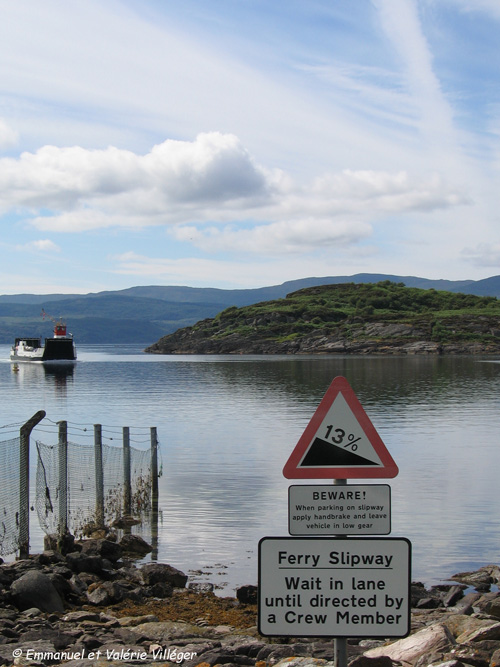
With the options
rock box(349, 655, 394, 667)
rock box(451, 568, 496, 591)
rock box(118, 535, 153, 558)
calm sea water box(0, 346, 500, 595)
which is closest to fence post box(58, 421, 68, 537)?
calm sea water box(0, 346, 500, 595)

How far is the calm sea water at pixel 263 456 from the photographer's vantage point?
17.3 meters

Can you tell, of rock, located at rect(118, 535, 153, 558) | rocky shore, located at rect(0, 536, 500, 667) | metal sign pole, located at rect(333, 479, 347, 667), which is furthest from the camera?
rock, located at rect(118, 535, 153, 558)

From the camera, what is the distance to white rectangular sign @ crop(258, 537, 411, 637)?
5.36 metres

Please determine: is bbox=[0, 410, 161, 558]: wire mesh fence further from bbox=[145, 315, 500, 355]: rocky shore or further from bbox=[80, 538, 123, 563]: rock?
bbox=[145, 315, 500, 355]: rocky shore

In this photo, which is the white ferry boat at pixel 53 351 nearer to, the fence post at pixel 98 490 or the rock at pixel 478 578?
the fence post at pixel 98 490

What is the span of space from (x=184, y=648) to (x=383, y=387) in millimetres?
62707

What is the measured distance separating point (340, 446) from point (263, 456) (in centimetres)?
2576

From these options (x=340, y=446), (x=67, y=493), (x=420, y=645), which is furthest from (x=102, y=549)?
(x=340, y=446)

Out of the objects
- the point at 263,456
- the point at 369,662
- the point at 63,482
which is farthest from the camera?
the point at 263,456

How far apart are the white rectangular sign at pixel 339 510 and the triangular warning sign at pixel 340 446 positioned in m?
0.31

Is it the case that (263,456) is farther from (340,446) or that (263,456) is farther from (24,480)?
(340,446)

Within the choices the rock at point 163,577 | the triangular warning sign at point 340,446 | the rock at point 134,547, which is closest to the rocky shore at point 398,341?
the rock at point 134,547

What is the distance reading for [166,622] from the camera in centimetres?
1035

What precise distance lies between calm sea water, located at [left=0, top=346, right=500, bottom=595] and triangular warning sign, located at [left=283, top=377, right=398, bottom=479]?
341 inches
